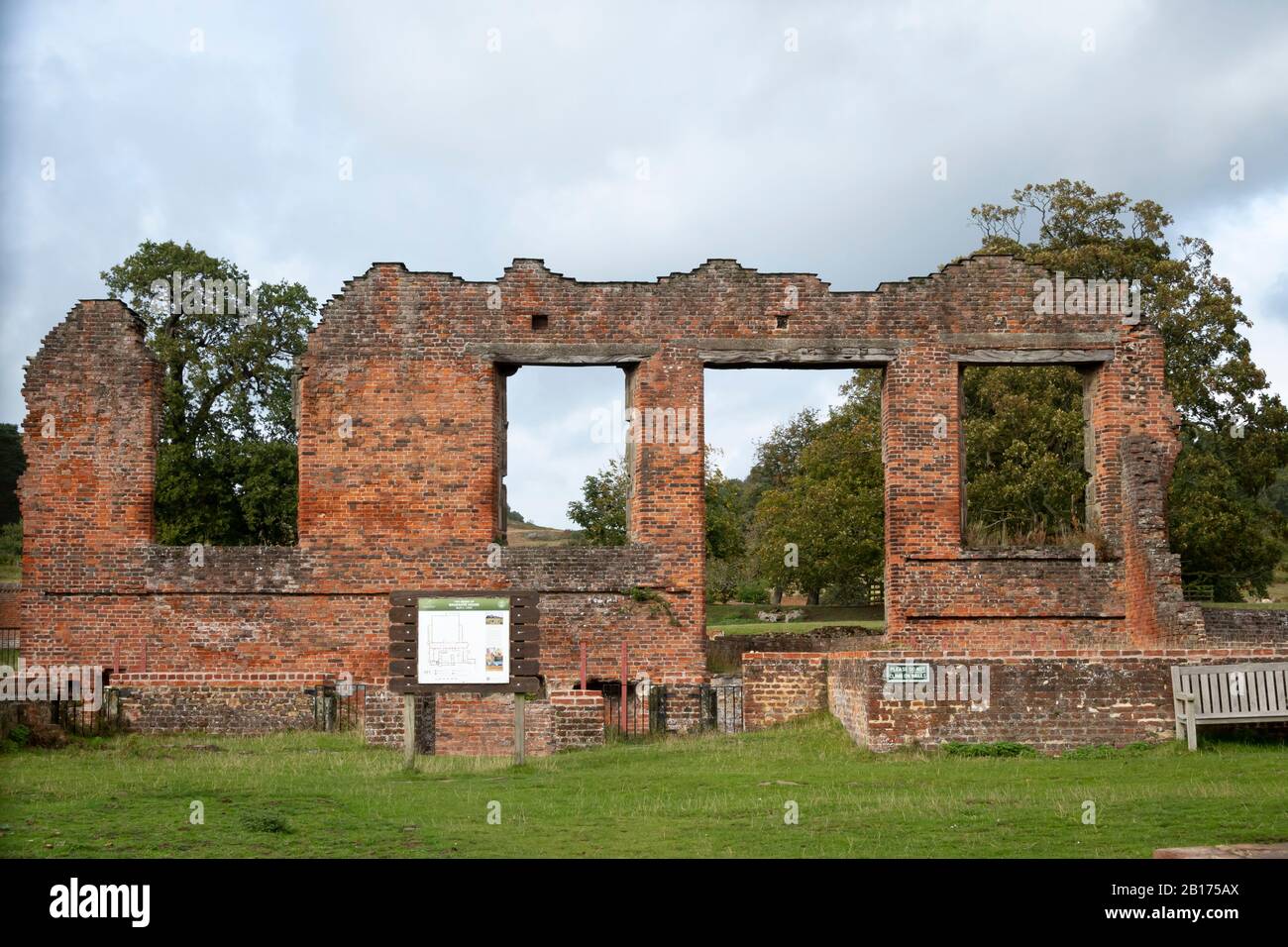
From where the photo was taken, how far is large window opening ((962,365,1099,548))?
3584 centimetres

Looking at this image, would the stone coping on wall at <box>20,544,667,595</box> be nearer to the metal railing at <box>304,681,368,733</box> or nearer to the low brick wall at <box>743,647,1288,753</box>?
the metal railing at <box>304,681,368,733</box>

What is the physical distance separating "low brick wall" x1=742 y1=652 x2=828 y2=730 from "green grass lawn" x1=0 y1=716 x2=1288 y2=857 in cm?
207

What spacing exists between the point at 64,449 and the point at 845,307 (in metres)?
12.3

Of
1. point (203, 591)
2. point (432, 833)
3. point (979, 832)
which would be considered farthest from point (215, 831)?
point (203, 591)

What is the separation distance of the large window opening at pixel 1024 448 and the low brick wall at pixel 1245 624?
10.3 m

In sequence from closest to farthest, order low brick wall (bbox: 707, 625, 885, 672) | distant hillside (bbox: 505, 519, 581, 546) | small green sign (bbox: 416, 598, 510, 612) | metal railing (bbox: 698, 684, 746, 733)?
1. small green sign (bbox: 416, 598, 510, 612)
2. metal railing (bbox: 698, 684, 746, 733)
3. low brick wall (bbox: 707, 625, 885, 672)
4. distant hillside (bbox: 505, 519, 581, 546)

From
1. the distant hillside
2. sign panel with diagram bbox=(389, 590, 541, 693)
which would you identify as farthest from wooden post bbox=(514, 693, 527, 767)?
the distant hillside

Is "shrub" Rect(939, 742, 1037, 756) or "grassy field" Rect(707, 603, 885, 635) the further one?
"grassy field" Rect(707, 603, 885, 635)

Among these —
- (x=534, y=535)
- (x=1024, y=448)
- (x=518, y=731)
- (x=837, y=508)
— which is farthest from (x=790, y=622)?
(x=534, y=535)

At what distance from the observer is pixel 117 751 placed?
16766mm

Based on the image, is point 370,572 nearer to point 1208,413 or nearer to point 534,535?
point 1208,413

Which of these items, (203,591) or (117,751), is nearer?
(117,751)

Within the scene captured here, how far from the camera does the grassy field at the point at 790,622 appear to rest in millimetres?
35500
